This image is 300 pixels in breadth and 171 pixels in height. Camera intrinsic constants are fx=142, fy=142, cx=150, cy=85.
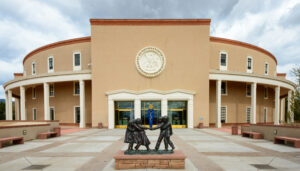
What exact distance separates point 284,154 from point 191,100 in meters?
11.4

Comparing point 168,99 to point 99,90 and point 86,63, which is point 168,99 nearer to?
point 99,90

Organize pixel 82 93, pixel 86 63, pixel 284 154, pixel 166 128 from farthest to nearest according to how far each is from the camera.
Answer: pixel 86 63 < pixel 82 93 < pixel 284 154 < pixel 166 128

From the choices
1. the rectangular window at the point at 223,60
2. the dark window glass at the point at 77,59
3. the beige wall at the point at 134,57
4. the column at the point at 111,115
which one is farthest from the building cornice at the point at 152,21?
the column at the point at 111,115

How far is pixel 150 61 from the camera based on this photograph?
1955 centimetres

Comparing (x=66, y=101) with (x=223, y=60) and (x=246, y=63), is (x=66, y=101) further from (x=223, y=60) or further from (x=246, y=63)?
(x=246, y=63)

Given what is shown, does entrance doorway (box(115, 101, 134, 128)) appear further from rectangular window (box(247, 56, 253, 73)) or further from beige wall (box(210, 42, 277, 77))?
rectangular window (box(247, 56, 253, 73))

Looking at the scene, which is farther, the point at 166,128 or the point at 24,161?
the point at 24,161

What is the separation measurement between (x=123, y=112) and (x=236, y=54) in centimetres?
2141

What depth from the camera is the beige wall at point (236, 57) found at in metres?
23.5

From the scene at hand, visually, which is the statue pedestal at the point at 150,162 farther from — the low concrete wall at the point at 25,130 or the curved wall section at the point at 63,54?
the curved wall section at the point at 63,54

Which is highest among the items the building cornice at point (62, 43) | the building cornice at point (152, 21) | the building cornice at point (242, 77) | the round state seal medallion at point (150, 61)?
the building cornice at point (152, 21)

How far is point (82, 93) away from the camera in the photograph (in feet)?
66.7

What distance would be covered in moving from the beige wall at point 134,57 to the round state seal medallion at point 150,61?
584mm

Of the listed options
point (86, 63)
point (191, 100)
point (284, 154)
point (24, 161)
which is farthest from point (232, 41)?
point (24, 161)
